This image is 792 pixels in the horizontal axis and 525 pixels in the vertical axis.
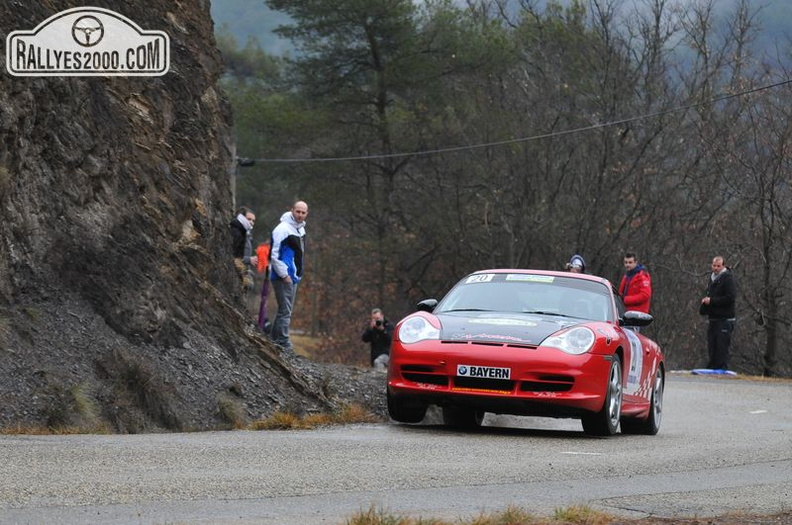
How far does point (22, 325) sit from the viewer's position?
11.2 metres

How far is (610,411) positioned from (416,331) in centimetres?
175

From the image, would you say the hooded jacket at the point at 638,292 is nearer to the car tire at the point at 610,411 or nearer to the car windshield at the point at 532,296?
the car windshield at the point at 532,296

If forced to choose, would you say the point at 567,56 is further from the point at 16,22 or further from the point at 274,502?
the point at 274,502

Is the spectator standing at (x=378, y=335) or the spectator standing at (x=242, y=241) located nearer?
the spectator standing at (x=242, y=241)

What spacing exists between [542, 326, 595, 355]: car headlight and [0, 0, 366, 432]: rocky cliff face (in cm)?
283

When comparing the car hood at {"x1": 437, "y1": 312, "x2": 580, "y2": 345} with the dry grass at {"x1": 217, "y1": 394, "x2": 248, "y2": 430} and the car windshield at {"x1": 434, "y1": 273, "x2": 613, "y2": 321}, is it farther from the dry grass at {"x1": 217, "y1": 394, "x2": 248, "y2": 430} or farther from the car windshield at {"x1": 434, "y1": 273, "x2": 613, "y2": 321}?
the dry grass at {"x1": 217, "y1": 394, "x2": 248, "y2": 430}

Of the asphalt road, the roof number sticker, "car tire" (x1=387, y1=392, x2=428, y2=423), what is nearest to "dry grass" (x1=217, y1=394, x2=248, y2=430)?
the asphalt road

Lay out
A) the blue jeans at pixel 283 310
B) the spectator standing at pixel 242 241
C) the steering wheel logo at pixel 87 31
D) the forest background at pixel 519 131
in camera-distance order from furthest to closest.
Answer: the forest background at pixel 519 131, the spectator standing at pixel 242 241, the blue jeans at pixel 283 310, the steering wheel logo at pixel 87 31

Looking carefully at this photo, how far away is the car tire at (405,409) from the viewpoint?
11599 mm

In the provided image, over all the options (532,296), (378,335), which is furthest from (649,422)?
(378,335)

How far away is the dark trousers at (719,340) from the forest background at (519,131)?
19.2 m

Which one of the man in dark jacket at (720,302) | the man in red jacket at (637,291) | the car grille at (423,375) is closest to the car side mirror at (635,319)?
the car grille at (423,375)

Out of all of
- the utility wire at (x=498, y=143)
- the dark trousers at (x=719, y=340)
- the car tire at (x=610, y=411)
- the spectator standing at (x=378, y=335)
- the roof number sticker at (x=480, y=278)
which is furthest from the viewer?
the utility wire at (x=498, y=143)

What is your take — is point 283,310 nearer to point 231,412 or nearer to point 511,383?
point 231,412
